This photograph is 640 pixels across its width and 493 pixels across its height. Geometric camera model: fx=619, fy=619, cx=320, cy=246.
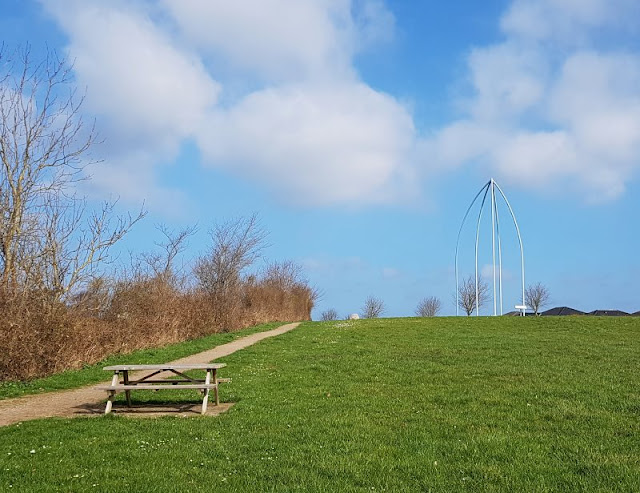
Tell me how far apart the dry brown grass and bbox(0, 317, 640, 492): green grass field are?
147 inches

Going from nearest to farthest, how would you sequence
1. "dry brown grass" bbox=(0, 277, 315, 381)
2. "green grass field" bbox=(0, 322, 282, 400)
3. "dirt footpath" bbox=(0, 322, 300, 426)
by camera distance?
"dirt footpath" bbox=(0, 322, 300, 426)
"green grass field" bbox=(0, 322, 282, 400)
"dry brown grass" bbox=(0, 277, 315, 381)

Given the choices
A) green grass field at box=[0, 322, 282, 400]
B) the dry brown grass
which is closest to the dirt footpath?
green grass field at box=[0, 322, 282, 400]

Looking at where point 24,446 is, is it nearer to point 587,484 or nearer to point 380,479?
point 380,479

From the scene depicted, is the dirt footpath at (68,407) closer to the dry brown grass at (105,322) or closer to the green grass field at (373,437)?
the green grass field at (373,437)

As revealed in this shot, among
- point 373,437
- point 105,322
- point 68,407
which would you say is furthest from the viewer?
point 105,322

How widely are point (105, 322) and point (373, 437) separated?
42.5 ft

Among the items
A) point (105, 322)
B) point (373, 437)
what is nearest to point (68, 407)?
point (373, 437)

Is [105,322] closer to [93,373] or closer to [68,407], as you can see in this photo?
[93,373]

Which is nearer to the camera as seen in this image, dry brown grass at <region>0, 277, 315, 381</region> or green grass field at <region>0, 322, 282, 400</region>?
green grass field at <region>0, 322, 282, 400</region>

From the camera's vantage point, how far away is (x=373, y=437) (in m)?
7.37

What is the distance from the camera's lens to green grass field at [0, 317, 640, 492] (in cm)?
573

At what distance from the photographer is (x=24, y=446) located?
7281 mm

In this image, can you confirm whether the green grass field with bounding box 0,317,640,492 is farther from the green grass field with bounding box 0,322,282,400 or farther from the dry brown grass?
the dry brown grass

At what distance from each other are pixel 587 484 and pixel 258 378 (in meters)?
8.24
